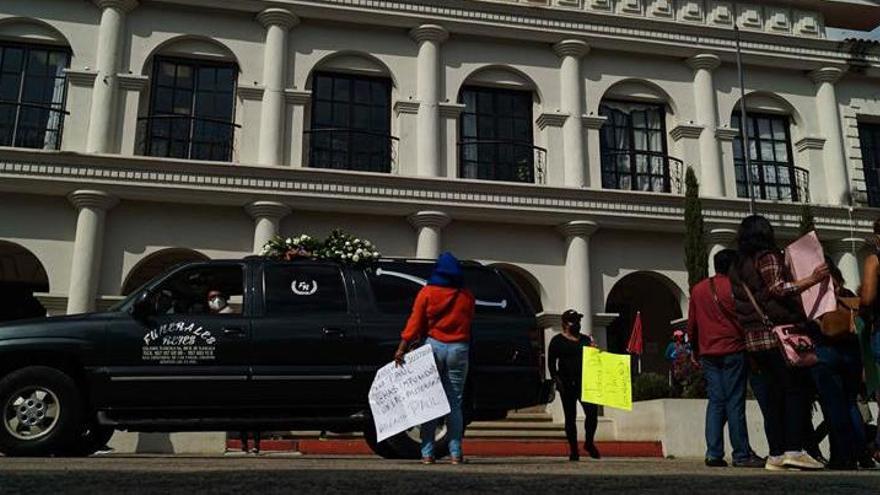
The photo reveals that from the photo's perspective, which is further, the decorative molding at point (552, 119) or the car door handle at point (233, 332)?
the decorative molding at point (552, 119)

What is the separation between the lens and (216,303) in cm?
765

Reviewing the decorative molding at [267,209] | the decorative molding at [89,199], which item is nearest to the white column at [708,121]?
the decorative molding at [267,209]

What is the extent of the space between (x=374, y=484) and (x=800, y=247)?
4094mm

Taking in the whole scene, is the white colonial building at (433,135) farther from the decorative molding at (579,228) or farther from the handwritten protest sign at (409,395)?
the handwritten protest sign at (409,395)

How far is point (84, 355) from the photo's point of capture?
23.5ft

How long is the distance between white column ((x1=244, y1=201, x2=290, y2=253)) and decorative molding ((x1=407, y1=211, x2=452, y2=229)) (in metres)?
2.58

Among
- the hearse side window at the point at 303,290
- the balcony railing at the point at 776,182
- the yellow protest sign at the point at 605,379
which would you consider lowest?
the yellow protest sign at the point at 605,379

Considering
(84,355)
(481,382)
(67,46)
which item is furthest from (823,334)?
(67,46)

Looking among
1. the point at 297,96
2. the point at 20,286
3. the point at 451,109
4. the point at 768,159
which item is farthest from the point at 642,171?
the point at 20,286

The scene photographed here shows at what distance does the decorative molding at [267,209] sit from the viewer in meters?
15.7

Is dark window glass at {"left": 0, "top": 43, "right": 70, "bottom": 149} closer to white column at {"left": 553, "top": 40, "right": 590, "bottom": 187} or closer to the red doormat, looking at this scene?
the red doormat

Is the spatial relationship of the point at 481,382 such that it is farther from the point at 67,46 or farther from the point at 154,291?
the point at 67,46

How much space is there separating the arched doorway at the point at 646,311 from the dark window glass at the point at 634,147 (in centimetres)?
269

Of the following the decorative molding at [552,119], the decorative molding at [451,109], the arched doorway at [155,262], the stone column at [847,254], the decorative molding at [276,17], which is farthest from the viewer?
the stone column at [847,254]
